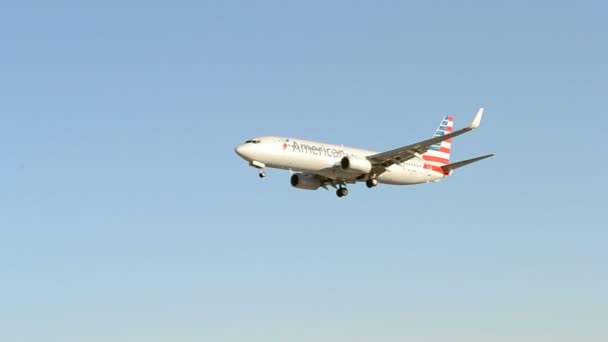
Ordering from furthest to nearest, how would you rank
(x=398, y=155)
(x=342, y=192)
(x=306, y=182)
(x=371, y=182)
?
(x=306, y=182) < (x=342, y=192) < (x=371, y=182) < (x=398, y=155)

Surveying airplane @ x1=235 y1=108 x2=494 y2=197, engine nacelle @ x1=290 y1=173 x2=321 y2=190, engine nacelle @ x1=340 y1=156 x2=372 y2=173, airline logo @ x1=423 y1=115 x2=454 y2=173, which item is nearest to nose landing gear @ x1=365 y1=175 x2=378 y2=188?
airplane @ x1=235 y1=108 x2=494 y2=197

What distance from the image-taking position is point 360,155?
280 feet

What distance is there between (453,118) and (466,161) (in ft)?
61.7

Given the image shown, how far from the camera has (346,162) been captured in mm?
81750

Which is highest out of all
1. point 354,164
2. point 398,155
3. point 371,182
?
point 398,155

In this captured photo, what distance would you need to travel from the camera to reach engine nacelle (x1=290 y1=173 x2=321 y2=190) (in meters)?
88.6

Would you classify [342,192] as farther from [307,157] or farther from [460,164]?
[460,164]

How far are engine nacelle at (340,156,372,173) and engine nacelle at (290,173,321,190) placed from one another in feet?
22.7

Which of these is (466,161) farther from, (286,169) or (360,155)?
(286,169)

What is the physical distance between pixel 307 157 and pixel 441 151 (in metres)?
19.6

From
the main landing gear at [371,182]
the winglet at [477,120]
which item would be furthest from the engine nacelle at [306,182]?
the winglet at [477,120]

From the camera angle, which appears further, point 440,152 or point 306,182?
point 440,152

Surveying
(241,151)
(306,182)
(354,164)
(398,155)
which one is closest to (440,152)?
(398,155)

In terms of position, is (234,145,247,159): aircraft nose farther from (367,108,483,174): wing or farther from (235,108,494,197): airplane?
(367,108,483,174): wing
